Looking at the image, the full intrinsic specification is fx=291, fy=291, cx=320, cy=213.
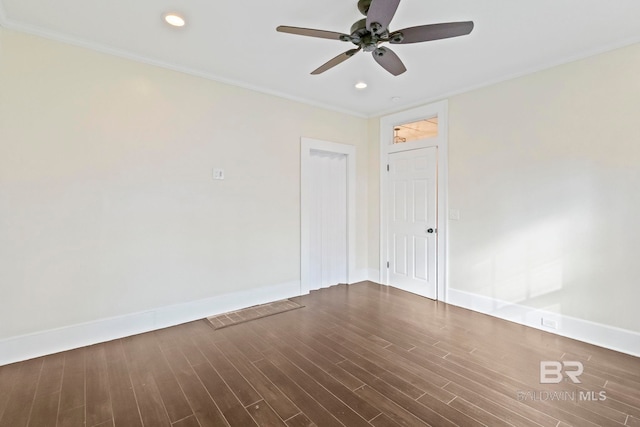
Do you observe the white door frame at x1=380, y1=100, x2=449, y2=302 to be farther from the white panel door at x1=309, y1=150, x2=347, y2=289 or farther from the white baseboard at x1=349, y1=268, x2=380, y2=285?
the white baseboard at x1=349, y1=268, x2=380, y2=285

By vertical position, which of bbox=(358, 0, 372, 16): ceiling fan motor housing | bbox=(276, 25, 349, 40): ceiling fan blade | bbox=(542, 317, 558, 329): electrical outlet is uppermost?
bbox=(358, 0, 372, 16): ceiling fan motor housing

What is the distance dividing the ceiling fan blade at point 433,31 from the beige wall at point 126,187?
87.5 inches

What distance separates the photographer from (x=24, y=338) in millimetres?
2473

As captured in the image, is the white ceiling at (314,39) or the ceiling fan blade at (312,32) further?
the white ceiling at (314,39)

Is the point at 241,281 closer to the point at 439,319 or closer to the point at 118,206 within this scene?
the point at 118,206

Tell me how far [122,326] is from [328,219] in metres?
2.94

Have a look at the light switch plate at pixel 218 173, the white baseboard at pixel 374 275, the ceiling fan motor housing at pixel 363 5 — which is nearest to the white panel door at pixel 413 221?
the white baseboard at pixel 374 275

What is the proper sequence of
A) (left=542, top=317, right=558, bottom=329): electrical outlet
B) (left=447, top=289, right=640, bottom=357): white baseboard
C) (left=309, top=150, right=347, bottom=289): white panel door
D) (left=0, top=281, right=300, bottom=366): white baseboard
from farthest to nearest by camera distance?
1. (left=309, top=150, right=347, bottom=289): white panel door
2. (left=542, top=317, right=558, bottom=329): electrical outlet
3. (left=447, top=289, right=640, bottom=357): white baseboard
4. (left=0, top=281, right=300, bottom=366): white baseboard

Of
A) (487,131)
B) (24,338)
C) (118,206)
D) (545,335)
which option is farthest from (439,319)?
(24,338)

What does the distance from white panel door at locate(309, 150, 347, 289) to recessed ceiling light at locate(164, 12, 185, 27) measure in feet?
7.82

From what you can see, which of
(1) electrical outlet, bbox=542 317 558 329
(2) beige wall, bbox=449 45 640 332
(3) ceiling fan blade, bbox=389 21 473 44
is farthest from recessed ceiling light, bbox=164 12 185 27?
(1) electrical outlet, bbox=542 317 558 329

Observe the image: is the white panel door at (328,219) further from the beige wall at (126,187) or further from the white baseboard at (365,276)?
the beige wall at (126,187)

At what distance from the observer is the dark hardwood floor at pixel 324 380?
6.04ft

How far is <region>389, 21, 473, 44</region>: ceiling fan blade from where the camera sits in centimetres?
189
